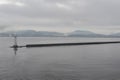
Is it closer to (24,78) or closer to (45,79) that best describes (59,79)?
(45,79)

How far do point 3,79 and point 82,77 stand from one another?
27.7 ft

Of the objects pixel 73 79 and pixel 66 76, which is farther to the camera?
pixel 66 76

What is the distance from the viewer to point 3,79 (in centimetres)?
2189

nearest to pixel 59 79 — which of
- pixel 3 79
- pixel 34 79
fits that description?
pixel 34 79

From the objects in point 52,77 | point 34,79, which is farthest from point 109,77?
point 34,79

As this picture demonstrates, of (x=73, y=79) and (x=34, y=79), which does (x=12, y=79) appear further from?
(x=73, y=79)

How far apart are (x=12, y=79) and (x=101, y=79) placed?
936 cm

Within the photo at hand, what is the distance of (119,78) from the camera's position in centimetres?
2208

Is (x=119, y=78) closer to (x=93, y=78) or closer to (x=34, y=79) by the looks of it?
(x=93, y=78)

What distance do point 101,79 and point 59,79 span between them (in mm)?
4398

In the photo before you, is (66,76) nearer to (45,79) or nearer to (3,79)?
(45,79)

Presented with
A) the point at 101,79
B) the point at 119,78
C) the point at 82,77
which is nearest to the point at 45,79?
the point at 82,77

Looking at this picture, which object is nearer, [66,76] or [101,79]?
[101,79]

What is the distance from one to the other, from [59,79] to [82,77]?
8.83 feet
